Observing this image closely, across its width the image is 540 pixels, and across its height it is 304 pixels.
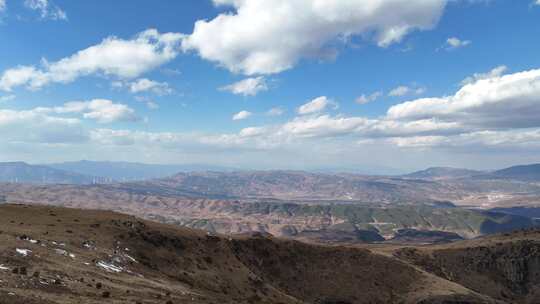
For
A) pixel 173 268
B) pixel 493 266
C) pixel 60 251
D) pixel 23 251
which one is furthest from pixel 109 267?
pixel 493 266

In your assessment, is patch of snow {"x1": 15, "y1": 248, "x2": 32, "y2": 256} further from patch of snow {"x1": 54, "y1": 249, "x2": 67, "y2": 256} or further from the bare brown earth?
patch of snow {"x1": 54, "y1": 249, "x2": 67, "y2": 256}

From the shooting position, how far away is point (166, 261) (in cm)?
8250

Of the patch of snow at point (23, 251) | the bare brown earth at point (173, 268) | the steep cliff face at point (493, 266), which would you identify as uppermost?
the patch of snow at point (23, 251)

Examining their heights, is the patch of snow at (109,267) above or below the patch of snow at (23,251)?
below

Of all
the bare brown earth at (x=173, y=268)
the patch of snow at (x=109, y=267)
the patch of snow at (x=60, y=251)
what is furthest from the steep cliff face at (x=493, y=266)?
the patch of snow at (x=60, y=251)

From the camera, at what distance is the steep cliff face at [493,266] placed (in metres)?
147

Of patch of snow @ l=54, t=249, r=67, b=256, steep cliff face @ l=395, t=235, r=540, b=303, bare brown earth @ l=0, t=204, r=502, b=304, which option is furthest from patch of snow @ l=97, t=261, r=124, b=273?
steep cliff face @ l=395, t=235, r=540, b=303

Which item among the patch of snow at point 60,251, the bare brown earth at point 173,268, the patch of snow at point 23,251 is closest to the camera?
the bare brown earth at point 173,268

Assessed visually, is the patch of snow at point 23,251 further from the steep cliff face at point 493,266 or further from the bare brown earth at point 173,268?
the steep cliff face at point 493,266

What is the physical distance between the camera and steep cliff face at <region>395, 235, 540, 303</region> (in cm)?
14675

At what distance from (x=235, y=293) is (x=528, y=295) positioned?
121463 millimetres

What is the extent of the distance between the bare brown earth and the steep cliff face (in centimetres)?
674

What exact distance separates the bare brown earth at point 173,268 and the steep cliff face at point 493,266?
22.1 feet

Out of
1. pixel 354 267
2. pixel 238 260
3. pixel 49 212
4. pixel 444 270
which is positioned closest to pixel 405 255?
pixel 444 270
